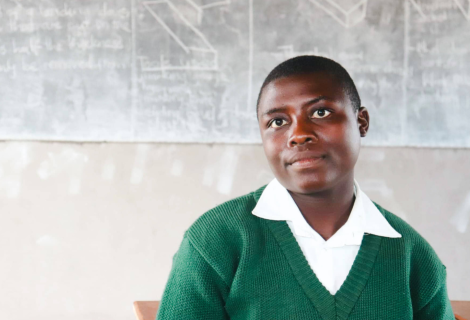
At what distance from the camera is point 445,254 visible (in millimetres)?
2596

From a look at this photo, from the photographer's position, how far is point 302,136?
889mm

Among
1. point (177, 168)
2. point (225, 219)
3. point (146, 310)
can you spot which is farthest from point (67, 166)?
point (225, 219)

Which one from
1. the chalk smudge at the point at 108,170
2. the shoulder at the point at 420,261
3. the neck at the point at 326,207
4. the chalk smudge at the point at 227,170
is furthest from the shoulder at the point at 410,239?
the chalk smudge at the point at 108,170

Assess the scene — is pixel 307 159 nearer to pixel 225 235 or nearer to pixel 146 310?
pixel 225 235

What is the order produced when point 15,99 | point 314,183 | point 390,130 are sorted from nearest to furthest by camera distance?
point 314,183 < point 15,99 < point 390,130

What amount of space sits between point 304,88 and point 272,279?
34 centimetres

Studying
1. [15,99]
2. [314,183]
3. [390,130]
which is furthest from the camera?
[390,130]

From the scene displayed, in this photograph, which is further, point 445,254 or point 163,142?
point 445,254

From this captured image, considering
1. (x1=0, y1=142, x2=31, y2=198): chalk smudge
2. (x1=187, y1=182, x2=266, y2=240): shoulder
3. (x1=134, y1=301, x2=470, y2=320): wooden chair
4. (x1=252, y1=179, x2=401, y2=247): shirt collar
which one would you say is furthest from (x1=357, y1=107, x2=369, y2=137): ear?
(x1=0, y1=142, x2=31, y2=198): chalk smudge

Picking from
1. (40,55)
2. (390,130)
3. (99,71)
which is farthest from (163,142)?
(390,130)

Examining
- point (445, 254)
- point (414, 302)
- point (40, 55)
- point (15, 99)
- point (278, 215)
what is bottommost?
point (445, 254)

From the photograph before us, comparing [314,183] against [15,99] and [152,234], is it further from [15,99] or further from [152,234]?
[15,99]

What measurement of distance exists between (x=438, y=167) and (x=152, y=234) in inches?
55.8

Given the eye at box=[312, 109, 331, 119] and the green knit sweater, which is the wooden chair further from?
the eye at box=[312, 109, 331, 119]
